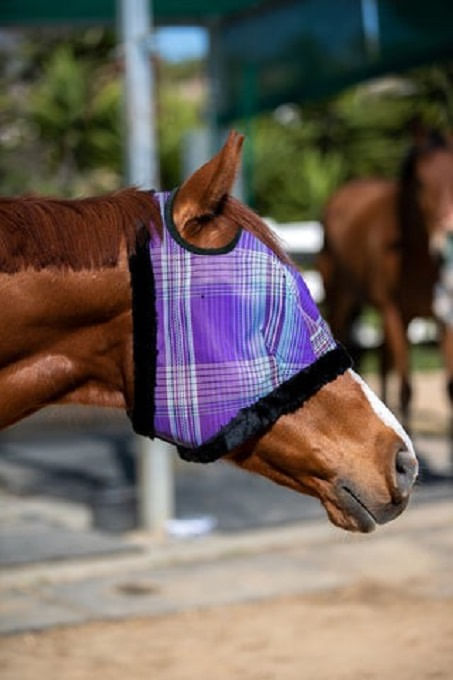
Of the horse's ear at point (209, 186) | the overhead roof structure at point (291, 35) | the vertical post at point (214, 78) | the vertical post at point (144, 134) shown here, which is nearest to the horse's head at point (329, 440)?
the horse's ear at point (209, 186)

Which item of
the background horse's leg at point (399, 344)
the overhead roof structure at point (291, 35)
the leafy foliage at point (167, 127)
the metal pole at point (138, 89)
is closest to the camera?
the metal pole at point (138, 89)

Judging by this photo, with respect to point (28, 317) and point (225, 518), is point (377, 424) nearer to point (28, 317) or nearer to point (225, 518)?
point (28, 317)

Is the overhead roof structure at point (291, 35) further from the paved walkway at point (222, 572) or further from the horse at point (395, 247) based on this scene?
the paved walkway at point (222, 572)

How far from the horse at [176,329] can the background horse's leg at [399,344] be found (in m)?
6.83

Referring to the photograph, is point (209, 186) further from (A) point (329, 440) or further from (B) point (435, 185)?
(B) point (435, 185)

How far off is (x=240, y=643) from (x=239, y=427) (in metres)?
2.88

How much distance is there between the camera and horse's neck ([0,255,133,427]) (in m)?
2.79

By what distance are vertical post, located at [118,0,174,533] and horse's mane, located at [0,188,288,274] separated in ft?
14.6

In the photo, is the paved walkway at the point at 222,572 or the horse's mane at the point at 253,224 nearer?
the horse's mane at the point at 253,224

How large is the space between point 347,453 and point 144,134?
15.4 ft

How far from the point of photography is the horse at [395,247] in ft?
28.4

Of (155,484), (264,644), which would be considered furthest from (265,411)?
(155,484)

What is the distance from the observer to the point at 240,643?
217 inches

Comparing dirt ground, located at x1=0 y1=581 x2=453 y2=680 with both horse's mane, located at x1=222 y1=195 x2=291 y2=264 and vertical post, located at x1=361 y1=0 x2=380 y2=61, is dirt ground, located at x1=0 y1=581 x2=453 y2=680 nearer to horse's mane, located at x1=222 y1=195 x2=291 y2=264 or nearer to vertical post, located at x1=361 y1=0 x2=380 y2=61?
horse's mane, located at x1=222 y1=195 x2=291 y2=264
